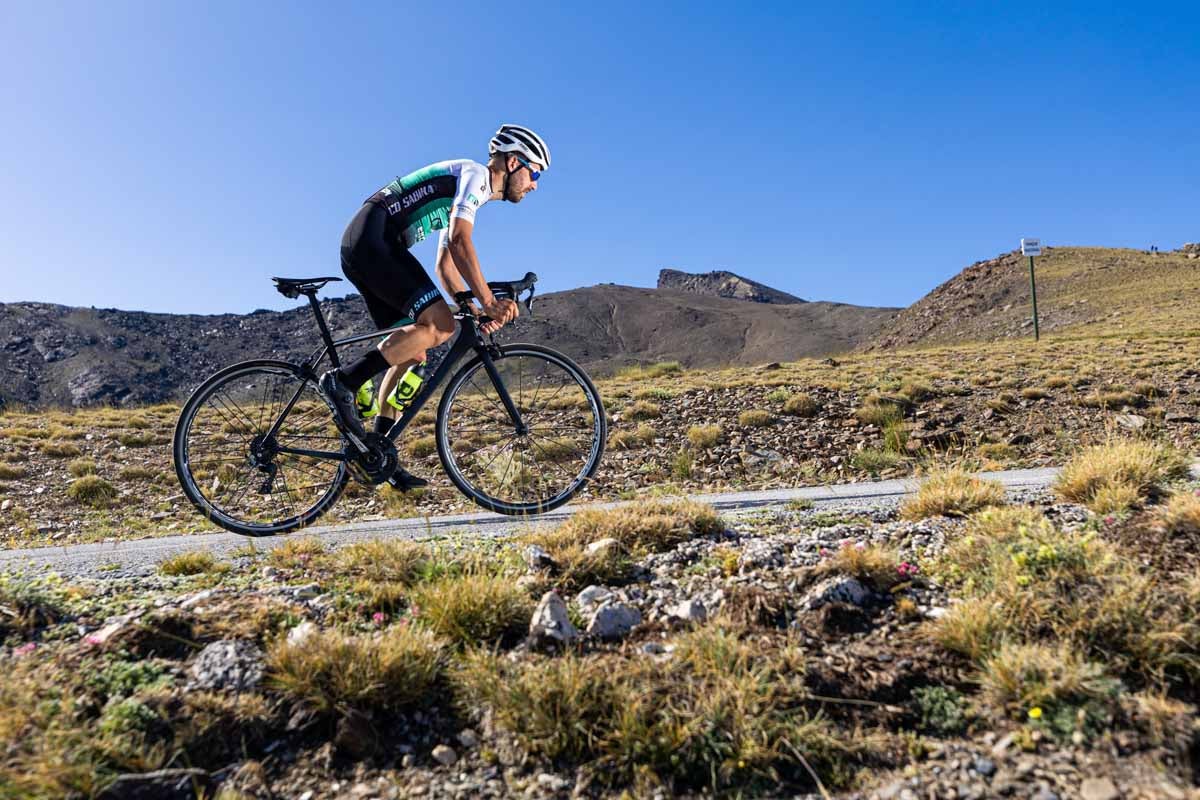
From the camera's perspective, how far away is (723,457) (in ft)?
36.5

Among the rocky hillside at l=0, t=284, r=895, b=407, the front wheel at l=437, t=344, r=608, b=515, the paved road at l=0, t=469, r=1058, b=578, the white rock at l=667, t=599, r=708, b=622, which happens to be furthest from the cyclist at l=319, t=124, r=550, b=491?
the rocky hillside at l=0, t=284, r=895, b=407

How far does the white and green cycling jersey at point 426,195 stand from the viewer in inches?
182

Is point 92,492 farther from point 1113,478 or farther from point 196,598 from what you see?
point 1113,478

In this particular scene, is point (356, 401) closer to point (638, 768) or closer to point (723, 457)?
point (638, 768)

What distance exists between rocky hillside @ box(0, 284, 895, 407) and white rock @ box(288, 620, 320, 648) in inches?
2802

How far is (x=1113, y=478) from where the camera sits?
4.00 m

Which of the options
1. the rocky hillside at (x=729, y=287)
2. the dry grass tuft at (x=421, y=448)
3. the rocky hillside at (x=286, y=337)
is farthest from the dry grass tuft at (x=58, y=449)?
the rocky hillside at (x=729, y=287)

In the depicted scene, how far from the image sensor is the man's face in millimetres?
4775

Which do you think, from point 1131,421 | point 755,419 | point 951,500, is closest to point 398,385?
point 951,500

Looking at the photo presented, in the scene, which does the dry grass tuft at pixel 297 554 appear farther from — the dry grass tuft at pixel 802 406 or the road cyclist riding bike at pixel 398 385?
the dry grass tuft at pixel 802 406

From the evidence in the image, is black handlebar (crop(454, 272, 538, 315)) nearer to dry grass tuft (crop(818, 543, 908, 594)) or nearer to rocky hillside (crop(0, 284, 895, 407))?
dry grass tuft (crop(818, 543, 908, 594))

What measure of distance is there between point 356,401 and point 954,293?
67101 mm

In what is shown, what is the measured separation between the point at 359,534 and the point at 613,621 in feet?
10.1

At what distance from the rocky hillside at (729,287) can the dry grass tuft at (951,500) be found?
171 m
